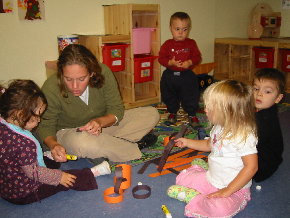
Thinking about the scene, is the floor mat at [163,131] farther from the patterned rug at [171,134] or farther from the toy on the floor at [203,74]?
the toy on the floor at [203,74]

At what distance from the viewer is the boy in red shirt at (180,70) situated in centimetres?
275

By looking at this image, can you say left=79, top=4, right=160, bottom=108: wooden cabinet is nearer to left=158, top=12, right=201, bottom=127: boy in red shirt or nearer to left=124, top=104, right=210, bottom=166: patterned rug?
left=124, top=104, right=210, bottom=166: patterned rug

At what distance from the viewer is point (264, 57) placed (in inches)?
157

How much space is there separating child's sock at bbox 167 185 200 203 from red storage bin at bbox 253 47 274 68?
114 inches

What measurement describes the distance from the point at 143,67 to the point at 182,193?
204 cm

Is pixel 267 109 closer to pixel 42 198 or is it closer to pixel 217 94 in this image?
pixel 217 94

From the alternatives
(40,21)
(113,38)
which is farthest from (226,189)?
(40,21)

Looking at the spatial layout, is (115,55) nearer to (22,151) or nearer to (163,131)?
(163,131)

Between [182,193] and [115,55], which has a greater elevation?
[115,55]

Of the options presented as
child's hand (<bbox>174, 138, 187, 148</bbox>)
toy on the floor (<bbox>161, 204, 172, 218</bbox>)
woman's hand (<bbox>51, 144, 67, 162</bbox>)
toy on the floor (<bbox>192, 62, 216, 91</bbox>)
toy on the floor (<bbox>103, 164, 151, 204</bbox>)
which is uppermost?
toy on the floor (<bbox>192, 62, 216, 91</bbox>)

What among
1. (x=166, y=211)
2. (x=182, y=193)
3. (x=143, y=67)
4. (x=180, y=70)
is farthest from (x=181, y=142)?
(x=143, y=67)

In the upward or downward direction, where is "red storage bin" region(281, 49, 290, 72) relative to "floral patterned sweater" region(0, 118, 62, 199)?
upward

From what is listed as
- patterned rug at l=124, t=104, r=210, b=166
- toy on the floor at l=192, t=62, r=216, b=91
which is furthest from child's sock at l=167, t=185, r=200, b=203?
toy on the floor at l=192, t=62, r=216, b=91

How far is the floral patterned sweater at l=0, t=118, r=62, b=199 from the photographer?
141cm
